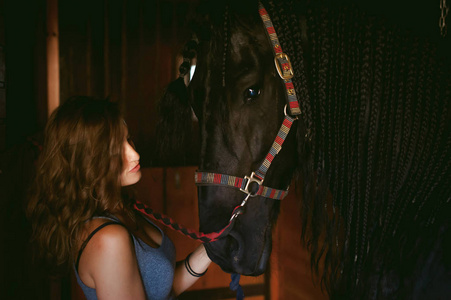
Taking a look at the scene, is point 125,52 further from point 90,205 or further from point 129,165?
point 90,205

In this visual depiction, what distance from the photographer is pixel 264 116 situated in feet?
3.22

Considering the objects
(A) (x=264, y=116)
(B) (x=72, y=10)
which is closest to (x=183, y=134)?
(A) (x=264, y=116)

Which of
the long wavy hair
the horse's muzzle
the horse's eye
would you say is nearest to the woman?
the long wavy hair

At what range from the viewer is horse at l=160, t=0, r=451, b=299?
918mm

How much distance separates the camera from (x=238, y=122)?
A: 980 mm

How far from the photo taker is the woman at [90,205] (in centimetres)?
87

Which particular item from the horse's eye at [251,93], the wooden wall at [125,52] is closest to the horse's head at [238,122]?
the horse's eye at [251,93]

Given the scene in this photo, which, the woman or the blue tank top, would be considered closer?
the woman

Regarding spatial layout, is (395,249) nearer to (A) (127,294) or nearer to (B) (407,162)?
(B) (407,162)

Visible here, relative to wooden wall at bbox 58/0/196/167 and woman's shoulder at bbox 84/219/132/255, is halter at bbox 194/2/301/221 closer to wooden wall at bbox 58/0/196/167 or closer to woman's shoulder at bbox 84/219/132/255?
woman's shoulder at bbox 84/219/132/255

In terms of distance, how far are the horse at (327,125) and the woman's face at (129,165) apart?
0.23 meters

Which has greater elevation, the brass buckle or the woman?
the brass buckle

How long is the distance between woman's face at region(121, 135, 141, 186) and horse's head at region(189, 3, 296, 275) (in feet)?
0.80

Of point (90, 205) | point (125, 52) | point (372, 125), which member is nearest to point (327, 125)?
point (372, 125)
